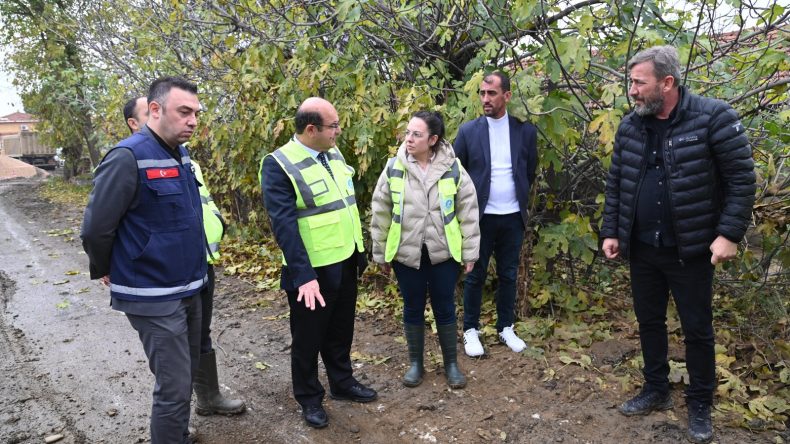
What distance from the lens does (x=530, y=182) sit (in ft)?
15.1

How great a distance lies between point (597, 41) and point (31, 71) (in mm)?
20854

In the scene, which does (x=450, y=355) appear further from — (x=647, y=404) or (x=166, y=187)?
(x=166, y=187)

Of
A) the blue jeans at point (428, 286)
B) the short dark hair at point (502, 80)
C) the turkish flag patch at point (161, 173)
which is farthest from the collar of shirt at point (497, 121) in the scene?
the turkish flag patch at point (161, 173)

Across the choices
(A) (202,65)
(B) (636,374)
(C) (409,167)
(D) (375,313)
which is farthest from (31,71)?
(B) (636,374)

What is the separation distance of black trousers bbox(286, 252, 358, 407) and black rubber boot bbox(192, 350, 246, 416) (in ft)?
1.71

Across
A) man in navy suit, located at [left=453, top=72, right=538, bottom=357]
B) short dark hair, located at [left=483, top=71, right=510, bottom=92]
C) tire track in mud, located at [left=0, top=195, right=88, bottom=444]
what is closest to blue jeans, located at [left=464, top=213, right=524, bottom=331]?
man in navy suit, located at [left=453, top=72, right=538, bottom=357]

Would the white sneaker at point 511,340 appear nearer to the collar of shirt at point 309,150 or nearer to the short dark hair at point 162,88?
the collar of shirt at point 309,150

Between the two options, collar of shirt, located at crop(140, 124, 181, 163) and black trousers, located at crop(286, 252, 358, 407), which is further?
black trousers, located at crop(286, 252, 358, 407)

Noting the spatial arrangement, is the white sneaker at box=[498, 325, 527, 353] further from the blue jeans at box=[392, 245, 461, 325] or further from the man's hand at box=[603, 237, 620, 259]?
the man's hand at box=[603, 237, 620, 259]

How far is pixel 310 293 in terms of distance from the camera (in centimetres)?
332

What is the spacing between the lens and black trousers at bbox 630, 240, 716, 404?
3.24 metres

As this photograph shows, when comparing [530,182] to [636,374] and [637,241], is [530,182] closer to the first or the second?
[637,241]

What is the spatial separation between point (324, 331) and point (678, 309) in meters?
2.15

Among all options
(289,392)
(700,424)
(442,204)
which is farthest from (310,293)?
(700,424)
